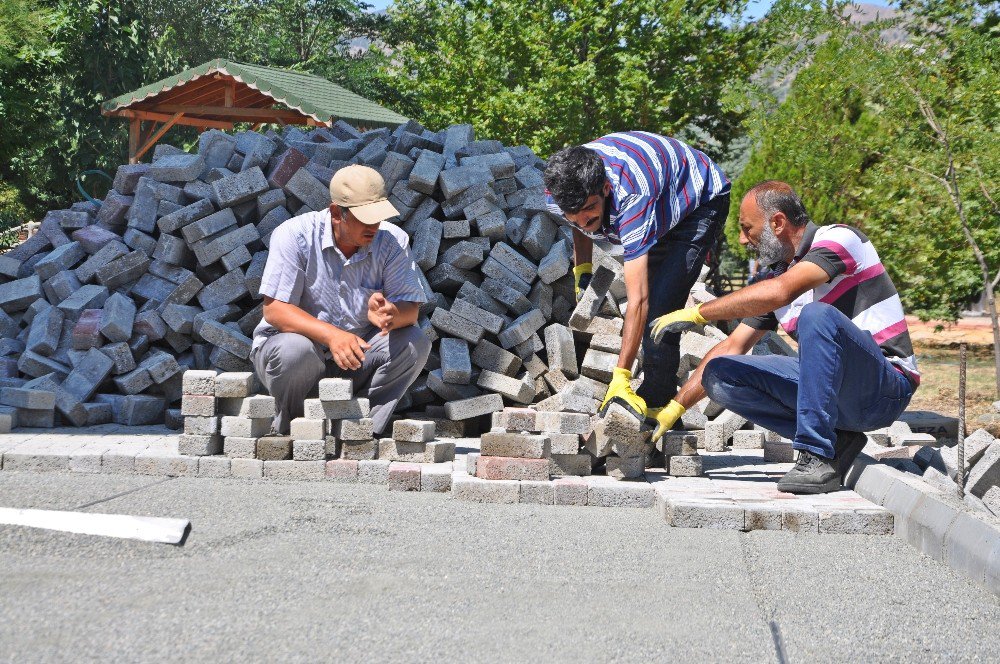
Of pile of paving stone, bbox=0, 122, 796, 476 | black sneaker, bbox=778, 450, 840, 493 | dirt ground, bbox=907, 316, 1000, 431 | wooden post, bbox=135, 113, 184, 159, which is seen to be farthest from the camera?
wooden post, bbox=135, 113, 184, 159

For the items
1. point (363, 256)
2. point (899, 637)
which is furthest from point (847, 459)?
point (363, 256)

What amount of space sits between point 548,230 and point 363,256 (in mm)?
2600

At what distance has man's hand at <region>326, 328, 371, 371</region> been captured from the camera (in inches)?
205

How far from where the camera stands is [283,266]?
5.32m

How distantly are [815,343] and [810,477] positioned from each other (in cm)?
64

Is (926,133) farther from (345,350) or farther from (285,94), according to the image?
(285,94)

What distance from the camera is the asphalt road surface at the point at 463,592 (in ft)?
8.80

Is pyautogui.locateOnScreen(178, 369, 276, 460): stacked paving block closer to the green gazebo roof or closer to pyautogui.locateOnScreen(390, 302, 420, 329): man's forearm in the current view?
pyautogui.locateOnScreen(390, 302, 420, 329): man's forearm

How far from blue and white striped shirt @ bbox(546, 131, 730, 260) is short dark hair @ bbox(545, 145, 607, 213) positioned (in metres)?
0.10

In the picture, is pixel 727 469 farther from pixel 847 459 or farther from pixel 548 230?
pixel 548 230

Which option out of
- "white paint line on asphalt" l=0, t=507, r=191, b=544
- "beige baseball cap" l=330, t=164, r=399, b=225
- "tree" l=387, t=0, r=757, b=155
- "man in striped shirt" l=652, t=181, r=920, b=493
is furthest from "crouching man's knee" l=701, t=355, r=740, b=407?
"tree" l=387, t=0, r=757, b=155

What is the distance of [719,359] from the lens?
4.89 m

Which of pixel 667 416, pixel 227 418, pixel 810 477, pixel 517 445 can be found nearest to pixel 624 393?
pixel 667 416

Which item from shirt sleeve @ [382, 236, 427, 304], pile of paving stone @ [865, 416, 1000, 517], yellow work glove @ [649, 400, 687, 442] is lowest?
pile of paving stone @ [865, 416, 1000, 517]
